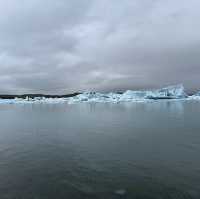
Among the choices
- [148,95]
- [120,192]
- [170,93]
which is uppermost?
[170,93]

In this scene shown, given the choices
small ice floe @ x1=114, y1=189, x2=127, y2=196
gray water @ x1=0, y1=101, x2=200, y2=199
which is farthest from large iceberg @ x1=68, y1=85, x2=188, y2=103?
small ice floe @ x1=114, y1=189, x2=127, y2=196

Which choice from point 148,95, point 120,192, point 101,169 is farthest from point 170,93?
point 120,192

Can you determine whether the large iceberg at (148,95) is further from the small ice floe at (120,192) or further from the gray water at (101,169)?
the small ice floe at (120,192)

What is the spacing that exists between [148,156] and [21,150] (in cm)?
689

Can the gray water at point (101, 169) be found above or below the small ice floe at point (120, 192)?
above

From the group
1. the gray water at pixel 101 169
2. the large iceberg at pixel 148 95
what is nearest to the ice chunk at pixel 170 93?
the large iceberg at pixel 148 95

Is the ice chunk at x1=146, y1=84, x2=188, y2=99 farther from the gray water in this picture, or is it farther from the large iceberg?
the gray water

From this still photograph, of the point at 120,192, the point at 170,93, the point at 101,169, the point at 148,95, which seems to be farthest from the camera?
the point at 170,93

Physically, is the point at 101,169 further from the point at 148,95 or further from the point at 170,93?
the point at 170,93

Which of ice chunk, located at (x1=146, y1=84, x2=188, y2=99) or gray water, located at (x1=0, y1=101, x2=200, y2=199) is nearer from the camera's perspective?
gray water, located at (x1=0, y1=101, x2=200, y2=199)

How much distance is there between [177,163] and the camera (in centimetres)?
876

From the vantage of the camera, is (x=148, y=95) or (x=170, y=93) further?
(x=170, y=93)

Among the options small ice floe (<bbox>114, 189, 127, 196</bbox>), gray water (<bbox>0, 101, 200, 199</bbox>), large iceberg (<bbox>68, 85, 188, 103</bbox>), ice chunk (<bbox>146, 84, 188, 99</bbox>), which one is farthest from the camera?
ice chunk (<bbox>146, 84, 188, 99</bbox>)

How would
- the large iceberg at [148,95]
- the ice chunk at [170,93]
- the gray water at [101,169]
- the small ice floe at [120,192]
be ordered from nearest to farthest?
the small ice floe at [120,192]
the gray water at [101,169]
the large iceberg at [148,95]
the ice chunk at [170,93]
